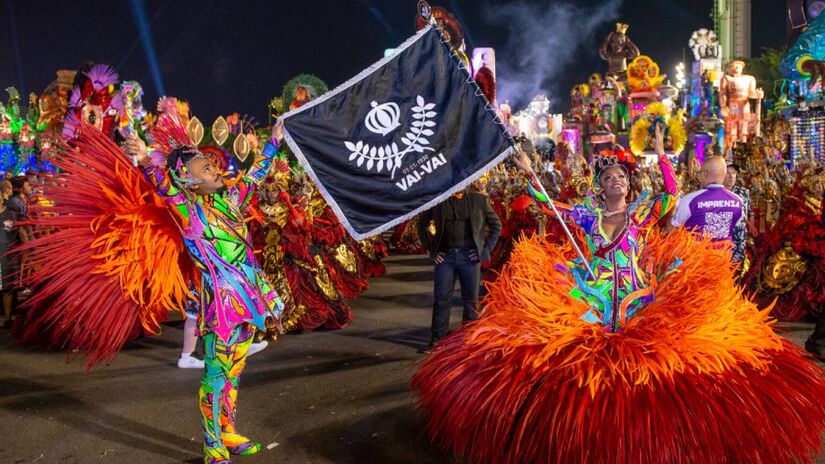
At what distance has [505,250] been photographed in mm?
12258

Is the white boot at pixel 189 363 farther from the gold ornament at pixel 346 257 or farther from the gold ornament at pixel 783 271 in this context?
the gold ornament at pixel 783 271

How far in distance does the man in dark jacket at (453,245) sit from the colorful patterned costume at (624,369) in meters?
2.47

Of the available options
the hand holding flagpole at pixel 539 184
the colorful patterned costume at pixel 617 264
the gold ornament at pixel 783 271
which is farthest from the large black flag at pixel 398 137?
the gold ornament at pixel 783 271

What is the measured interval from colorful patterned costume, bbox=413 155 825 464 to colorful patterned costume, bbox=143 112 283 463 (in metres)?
1.15

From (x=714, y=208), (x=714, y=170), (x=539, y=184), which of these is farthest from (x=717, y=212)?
(x=539, y=184)

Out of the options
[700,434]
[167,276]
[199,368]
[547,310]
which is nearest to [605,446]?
[700,434]

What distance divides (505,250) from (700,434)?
28.9ft

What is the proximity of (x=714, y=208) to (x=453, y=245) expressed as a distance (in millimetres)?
2410

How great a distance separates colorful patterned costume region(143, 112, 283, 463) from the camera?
3.99m

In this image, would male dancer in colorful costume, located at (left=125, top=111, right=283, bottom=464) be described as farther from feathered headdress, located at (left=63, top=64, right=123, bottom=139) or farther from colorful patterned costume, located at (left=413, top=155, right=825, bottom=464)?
feathered headdress, located at (left=63, top=64, right=123, bottom=139)

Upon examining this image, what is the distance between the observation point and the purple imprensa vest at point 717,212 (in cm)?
645

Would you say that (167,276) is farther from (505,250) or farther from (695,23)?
(695,23)

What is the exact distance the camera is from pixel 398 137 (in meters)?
4.39

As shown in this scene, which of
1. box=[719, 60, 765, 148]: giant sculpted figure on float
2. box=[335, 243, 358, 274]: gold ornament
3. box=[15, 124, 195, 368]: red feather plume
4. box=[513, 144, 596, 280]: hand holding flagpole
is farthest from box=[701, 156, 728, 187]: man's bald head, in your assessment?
box=[719, 60, 765, 148]: giant sculpted figure on float
